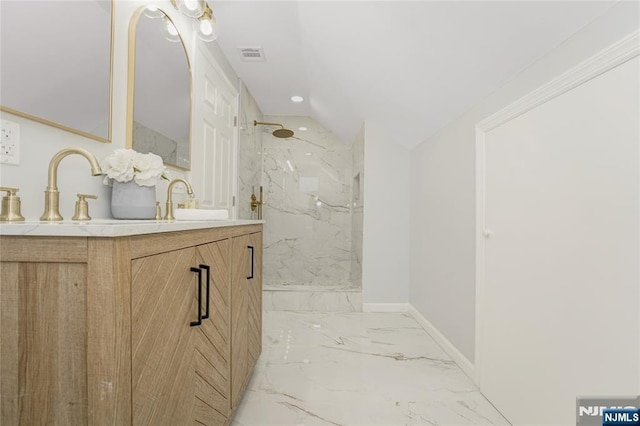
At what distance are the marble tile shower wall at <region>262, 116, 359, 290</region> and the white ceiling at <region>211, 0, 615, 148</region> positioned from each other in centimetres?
89

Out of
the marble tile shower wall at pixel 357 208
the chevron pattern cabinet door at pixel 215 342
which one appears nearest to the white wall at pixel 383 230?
the marble tile shower wall at pixel 357 208

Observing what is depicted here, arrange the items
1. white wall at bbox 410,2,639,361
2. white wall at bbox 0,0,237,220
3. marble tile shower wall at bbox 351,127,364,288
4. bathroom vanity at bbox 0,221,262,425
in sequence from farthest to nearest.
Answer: marble tile shower wall at bbox 351,127,364,288 < white wall at bbox 410,2,639,361 < white wall at bbox 0,0,237,220 < bathroom vanity at bbox 0,221,262,425

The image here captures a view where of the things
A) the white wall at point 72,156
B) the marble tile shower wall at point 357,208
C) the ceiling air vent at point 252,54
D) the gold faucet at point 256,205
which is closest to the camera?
the white wall at point 72,156

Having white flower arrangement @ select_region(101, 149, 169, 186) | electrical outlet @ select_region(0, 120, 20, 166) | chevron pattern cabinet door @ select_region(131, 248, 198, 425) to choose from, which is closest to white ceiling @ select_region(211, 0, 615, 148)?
white flower arrangement @ select_region(101, 149, 169, 186)

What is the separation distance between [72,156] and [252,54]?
203 centimetres

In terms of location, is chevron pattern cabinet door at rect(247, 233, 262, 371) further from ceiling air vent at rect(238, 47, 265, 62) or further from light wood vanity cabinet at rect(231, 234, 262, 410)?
ceiling air vent at rect(238, 47, 265, 62)

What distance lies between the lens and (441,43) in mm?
1700

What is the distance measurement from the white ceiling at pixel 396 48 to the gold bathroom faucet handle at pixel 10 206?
178 centimetres

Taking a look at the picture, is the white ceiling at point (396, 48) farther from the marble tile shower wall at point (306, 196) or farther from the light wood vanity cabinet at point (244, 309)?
the light wood vanity cabinet at point (244, 309)

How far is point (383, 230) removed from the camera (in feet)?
11.1

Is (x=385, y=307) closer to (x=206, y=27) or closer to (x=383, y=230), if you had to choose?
(x=383, y=230)

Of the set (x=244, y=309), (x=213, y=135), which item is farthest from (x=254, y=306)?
(x=213, y=135)

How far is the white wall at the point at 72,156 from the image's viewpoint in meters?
0.98

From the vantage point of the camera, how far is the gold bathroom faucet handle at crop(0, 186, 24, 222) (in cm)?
85
